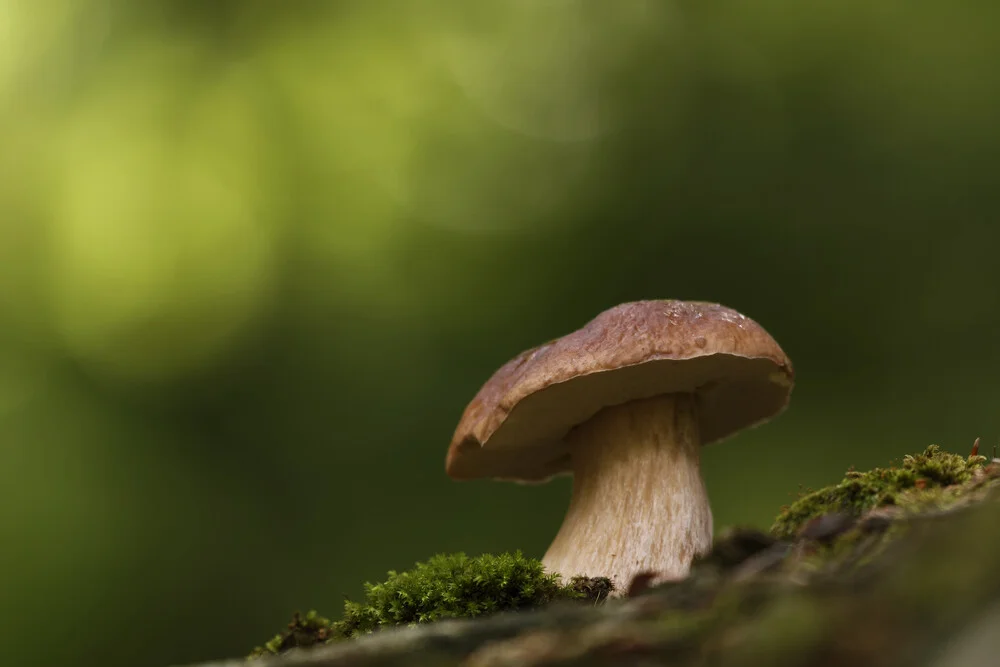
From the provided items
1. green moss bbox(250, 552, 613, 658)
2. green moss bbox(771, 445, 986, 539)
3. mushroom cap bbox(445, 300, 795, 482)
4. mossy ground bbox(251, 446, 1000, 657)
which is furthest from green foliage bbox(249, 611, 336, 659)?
green moss bbox(771, 445, 986, 539)

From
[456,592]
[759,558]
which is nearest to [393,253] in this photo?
[456,592]

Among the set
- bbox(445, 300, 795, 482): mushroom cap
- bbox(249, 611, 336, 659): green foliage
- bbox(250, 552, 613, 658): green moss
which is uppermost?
bbox(445, 300, 795, 482): mushroom cap

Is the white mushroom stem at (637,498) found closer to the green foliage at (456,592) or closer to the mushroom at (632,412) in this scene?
the mushroom at (632,412)

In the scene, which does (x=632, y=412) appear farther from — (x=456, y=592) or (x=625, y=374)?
(x=456, y=592)

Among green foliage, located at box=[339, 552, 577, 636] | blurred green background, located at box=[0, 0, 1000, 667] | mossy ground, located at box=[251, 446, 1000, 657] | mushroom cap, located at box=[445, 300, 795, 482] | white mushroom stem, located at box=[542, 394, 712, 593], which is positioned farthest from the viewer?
blurred green background, located at box=[0, 0, 1000, 667]

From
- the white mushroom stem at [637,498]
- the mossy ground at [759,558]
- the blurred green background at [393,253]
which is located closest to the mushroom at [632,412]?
the white mushroom stem at [637,498]

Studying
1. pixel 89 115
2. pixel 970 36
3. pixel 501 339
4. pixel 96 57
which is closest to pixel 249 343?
pixel 501 339

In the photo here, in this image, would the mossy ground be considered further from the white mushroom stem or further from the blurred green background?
the blurred green background

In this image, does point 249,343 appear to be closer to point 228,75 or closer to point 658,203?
point 228,75
